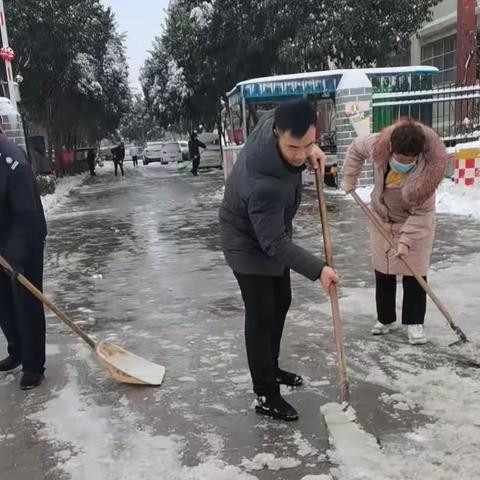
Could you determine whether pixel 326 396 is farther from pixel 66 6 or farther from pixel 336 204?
pixel 66 6

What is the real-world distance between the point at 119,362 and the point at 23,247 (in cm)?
89

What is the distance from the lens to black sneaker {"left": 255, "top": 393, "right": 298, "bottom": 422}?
3.30 meters

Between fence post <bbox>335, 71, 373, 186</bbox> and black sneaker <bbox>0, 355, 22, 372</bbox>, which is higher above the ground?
fence post <bbox>335, 71, 373, 186</bbox>

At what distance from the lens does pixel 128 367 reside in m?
3.95

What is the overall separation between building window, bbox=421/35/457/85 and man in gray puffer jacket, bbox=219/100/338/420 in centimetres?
1760

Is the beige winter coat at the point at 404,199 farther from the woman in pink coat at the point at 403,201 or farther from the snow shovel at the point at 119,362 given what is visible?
A: the snow shovel at the point at 119,362

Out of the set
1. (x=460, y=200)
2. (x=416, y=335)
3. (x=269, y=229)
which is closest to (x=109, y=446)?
(x=269, y=229)

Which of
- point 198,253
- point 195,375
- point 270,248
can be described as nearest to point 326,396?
point 195,375

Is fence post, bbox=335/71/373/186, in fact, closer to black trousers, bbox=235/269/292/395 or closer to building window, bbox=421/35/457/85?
building window, bbox=421/35/457/85

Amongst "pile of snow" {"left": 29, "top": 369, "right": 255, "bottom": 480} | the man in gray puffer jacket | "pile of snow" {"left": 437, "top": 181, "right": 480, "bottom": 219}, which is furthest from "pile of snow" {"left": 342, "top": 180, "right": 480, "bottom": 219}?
"pile of snow" {"left": 29, "top": 369, "right": 255, "bottom": 480}

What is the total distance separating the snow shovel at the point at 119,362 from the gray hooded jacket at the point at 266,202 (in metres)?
1.19

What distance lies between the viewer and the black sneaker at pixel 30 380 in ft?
12.9

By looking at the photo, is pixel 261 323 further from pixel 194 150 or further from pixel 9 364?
pixel 194 150

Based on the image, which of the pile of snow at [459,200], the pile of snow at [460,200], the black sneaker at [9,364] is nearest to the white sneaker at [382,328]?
the black sneaker at [9,364]
